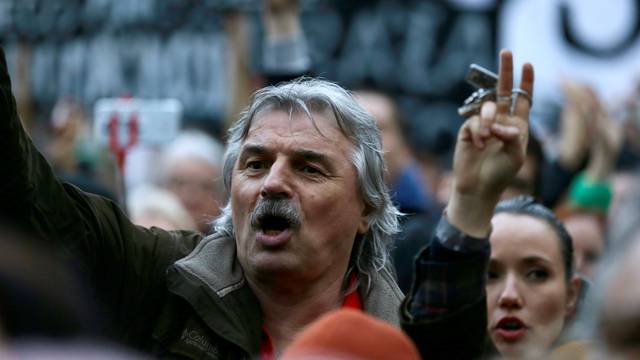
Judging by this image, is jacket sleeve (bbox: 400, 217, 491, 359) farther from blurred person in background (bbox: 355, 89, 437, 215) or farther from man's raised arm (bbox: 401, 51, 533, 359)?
blurred person in background (bbox: 355, 89, 437, 215)

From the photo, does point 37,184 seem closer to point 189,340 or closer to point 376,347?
point 189,340

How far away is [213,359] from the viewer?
3230 mm

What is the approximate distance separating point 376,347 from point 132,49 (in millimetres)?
9547

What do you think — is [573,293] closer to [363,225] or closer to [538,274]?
[538,274]

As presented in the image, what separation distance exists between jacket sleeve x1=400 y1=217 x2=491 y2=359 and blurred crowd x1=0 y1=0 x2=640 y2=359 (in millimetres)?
50

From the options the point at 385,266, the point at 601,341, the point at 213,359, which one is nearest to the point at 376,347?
the point at 601,341

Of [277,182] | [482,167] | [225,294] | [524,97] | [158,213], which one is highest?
[524,97]

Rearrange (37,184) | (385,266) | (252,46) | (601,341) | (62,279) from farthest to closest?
(252,46) → (385,266) → (37,184) → (601,341) → (62,279)

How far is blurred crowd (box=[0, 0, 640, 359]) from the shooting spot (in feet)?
4.74

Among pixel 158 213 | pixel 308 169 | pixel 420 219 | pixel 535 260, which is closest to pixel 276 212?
pixel 308 169

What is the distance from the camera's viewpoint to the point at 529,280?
4.08 m

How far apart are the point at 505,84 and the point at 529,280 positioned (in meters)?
1.07

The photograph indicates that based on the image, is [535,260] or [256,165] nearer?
[256,165]

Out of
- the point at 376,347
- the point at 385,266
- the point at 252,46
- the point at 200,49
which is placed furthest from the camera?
the point at 200,49
